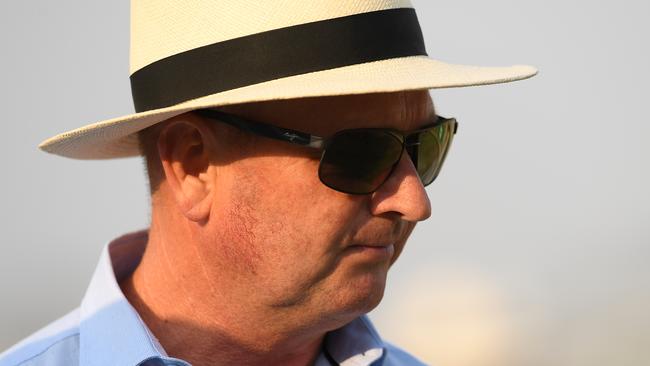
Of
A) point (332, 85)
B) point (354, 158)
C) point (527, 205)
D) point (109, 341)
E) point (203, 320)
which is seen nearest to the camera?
point (332, 85)

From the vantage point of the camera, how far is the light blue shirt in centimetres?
246

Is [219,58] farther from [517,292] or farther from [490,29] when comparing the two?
[517,292]

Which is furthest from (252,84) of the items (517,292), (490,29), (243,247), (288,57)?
→ (517,292)

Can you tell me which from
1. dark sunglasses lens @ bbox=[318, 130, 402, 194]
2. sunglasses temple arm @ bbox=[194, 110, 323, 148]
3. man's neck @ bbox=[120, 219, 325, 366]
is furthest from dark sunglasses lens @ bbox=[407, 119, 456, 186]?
man's neck @ bbox=[120, 219, 325, 366]

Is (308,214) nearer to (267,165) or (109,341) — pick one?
(267,165)

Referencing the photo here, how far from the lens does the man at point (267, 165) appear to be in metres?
2.31

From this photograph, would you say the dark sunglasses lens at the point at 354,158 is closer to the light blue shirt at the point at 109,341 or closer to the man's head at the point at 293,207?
the man's head at the point at 293,207

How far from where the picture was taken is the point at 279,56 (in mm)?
2307

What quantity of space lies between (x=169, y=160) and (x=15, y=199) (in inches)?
111

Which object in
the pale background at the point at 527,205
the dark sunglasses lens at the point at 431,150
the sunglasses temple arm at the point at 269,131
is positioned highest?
the sunglasses temple arm at the point at 269,131

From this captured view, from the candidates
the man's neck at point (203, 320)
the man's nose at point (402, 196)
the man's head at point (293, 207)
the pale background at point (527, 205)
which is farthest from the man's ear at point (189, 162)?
the pale background at point (527, 205)

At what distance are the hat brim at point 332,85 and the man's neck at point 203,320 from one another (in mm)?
376

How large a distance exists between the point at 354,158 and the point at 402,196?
17 centimetres

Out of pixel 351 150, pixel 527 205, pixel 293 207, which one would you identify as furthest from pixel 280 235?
pixel 527 205
